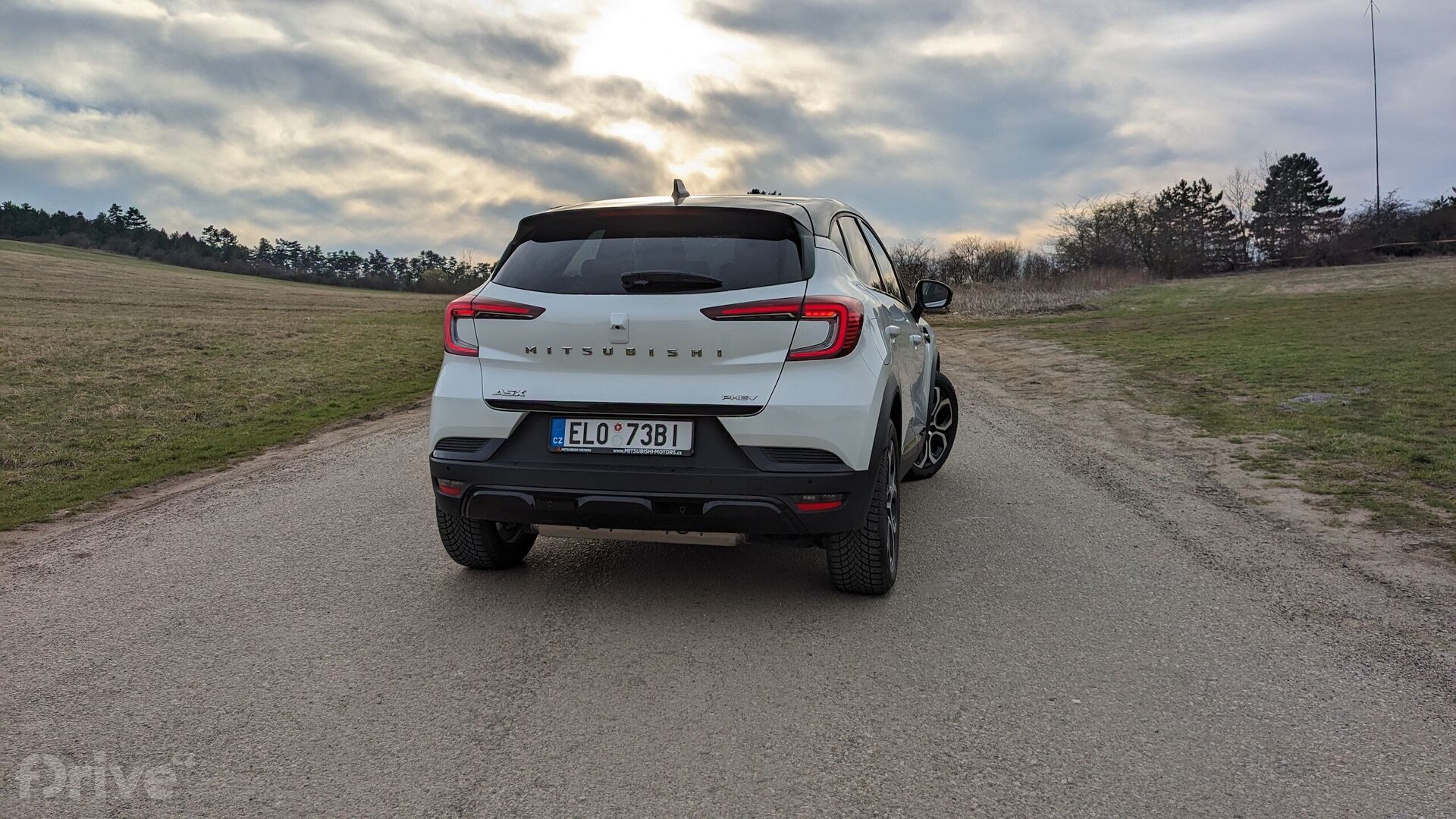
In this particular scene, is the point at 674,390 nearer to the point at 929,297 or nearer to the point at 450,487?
the point at 450,487

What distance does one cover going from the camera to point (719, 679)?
3.51m

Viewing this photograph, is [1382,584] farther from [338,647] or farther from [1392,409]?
[1392,409]

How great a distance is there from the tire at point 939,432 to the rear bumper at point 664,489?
10.2ft

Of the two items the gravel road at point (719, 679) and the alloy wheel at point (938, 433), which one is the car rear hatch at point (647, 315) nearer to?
the gravel road at point (719, 679)

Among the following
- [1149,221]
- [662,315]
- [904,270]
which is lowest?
[662,315]

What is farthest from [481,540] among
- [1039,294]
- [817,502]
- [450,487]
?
[1039,294]

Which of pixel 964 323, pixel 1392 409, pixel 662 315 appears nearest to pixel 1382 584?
pixel 662 315

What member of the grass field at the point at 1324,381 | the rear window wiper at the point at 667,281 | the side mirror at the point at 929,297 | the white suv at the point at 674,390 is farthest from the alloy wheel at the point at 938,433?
the rear window wiper at the point at 667,281

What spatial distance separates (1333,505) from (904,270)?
1207 inches

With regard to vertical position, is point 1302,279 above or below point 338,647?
above

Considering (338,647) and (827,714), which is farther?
(338,647)

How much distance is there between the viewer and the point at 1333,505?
6.28 meters

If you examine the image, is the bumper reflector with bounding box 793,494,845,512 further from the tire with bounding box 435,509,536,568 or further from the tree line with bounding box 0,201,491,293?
the tree line with bounding box 0,201,491,293

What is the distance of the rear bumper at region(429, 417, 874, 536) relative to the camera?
3.83 metres
